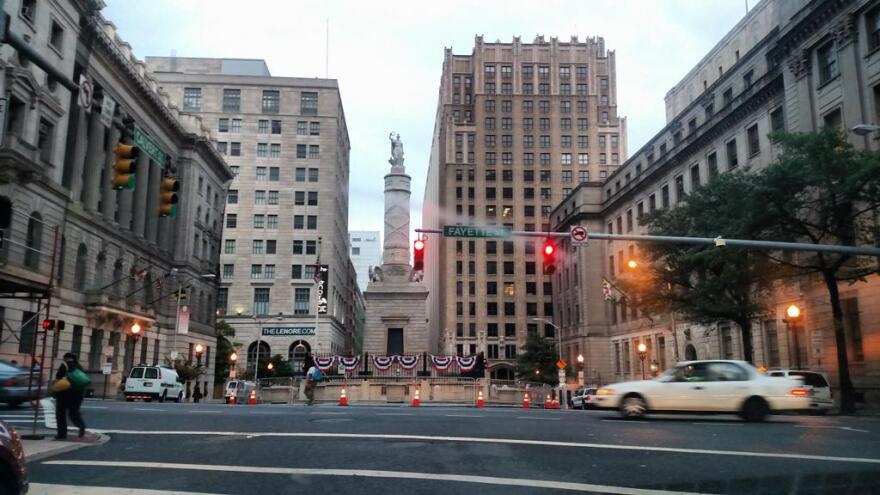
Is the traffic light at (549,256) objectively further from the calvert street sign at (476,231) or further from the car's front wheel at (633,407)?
the car's front wheel at (633,407)

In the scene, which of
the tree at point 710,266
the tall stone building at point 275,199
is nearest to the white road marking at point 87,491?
the tree at point 710,266

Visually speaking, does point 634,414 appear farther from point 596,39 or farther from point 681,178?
point 596,39

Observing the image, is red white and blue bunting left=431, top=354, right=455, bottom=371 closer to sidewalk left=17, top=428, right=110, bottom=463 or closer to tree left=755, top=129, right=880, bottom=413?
tree left=755, top=129, right=880, bottom=413

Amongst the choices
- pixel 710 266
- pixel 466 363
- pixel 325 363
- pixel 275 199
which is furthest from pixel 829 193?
pixel 275 199

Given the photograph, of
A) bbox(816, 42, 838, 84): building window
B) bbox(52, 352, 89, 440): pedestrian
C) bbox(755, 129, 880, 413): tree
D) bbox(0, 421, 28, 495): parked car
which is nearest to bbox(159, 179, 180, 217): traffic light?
bbox(52, 352, 89, 440): pedestrian

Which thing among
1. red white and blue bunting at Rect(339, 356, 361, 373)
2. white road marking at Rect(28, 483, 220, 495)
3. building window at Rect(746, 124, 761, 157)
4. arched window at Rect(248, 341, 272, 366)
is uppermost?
building window at Rect(746, 124, 761, 157)

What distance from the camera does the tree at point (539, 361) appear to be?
7100cm

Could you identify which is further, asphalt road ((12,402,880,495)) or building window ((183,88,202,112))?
building window ((183,88,202,112))

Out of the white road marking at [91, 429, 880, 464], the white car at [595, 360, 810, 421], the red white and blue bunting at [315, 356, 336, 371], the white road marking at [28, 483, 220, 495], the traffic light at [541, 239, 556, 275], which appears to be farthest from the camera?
the red white and blue bunting at [315, 356, 336, 371]

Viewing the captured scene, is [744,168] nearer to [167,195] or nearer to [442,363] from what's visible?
[442,363]

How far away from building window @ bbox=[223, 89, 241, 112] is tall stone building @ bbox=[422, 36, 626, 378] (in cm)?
3574

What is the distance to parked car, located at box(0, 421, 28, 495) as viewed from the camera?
20.7 ft

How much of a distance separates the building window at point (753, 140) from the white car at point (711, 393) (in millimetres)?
32748

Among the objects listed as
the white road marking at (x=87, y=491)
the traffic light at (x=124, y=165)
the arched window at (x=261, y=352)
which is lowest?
the white road marking at (x=87, y=491)
